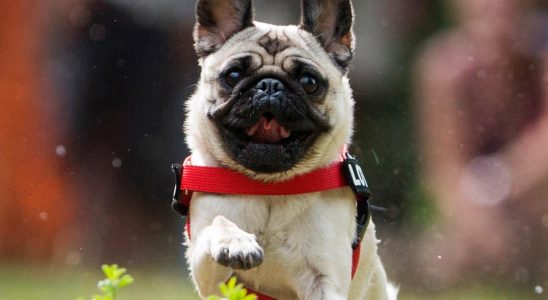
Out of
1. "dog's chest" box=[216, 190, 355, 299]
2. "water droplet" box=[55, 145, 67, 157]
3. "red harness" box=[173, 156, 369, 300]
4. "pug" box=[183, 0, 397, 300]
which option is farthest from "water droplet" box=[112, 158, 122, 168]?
"dog's chest" box=[216, 190, 355, 299]

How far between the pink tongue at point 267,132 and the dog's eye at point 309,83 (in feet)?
0.55

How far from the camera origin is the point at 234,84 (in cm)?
355

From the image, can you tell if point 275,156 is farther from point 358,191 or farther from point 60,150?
point 60,150

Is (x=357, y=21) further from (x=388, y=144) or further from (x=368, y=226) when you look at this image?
(x=368, y=226)

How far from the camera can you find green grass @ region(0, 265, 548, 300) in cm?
638

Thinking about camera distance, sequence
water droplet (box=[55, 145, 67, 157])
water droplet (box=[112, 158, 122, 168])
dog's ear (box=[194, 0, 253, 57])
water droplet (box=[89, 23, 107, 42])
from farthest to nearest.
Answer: water droplet (box=[89, 23, 107, 42]) < water droplet (box=[112, 158, 122, 168]) < water droplet (box=[55, 145, 67, 157]) < dog's ear (box=[194, 0, 253, 57])

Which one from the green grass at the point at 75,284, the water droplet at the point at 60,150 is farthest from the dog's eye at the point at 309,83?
the water droplet at the point at 60,150

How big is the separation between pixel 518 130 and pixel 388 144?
0.97m

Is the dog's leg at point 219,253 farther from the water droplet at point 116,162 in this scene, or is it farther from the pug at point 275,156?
the water droplet at point 116,162

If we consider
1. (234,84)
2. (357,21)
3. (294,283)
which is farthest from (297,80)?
(357,21)

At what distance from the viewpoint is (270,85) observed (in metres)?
3.45

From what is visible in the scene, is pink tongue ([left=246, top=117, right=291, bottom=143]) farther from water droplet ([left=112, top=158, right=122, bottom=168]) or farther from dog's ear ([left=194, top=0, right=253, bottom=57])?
→ water droplet ([left=112, top=158, right=122, bottom=168])

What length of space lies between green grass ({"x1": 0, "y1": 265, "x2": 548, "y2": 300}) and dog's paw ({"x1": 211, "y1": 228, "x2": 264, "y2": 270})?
10.0 feet

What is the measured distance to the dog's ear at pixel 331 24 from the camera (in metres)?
3.83
